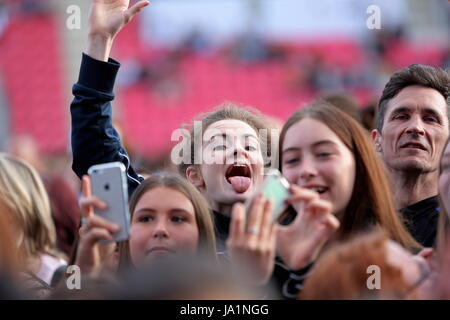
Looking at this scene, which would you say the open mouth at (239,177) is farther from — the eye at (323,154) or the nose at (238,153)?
the eye at (323,154)

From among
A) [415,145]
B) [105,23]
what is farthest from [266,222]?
[415,145]

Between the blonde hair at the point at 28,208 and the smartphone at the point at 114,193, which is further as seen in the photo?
the blonde hair at the point at 28,208

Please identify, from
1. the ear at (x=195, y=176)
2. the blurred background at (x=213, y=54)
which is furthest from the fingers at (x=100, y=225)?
the blurred background at (x=213, y=54)

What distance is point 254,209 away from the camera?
5.23 feet

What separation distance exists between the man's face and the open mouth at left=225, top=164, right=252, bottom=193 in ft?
1.51

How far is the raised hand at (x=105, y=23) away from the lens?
215 centimetres

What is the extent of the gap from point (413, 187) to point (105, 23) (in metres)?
1.01

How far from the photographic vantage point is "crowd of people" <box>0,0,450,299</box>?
4.65 ft

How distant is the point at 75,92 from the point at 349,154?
729mm

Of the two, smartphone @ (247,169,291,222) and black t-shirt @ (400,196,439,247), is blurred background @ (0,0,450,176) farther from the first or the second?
smartphone @ (247,169,291,222)

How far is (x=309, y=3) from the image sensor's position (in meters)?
13.3

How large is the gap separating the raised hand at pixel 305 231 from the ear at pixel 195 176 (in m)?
0.68

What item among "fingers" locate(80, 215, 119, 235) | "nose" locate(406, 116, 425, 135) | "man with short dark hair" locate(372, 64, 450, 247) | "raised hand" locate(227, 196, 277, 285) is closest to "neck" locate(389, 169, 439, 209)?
"man with short dark hair" locate(372, 64, 450, 247)

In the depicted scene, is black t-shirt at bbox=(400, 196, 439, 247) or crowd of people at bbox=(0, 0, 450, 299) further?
black t-shirt at bbox=(400, 196, 439, 247)
